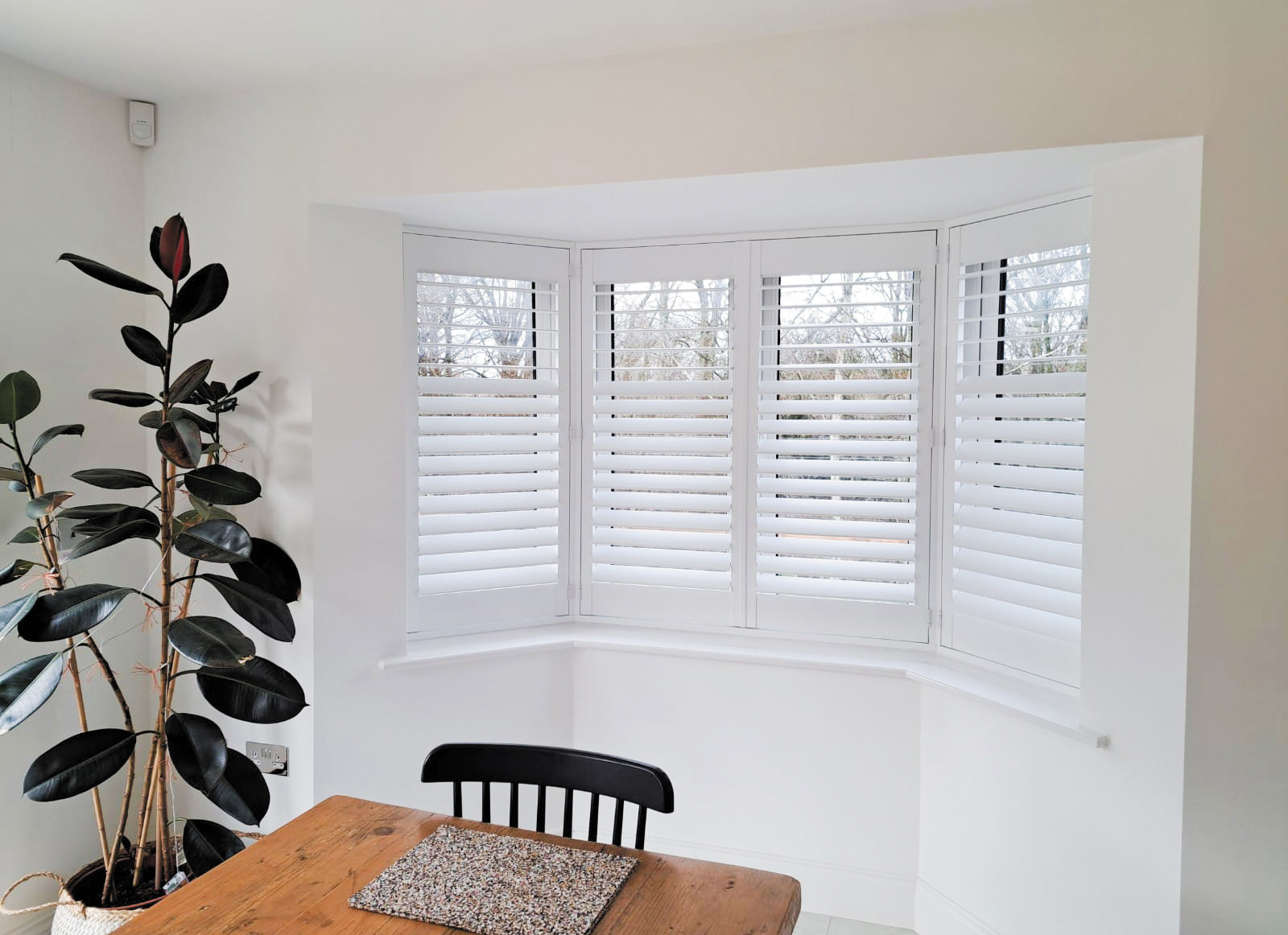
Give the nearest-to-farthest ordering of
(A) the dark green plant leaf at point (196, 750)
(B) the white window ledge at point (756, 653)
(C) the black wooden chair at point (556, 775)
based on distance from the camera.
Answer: (C) the black wooden chair at point (556, 775) → (A) the dark green plant leaf at point (196, 750) → (B) the white window ledge at point (756, 653)

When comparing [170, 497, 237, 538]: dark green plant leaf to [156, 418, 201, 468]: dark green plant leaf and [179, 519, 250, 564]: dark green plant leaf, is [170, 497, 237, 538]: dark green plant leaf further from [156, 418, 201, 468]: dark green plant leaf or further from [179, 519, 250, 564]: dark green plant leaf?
[156, 418, 201, 468]: dark green plant leaf

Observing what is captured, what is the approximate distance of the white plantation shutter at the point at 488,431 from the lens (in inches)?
119

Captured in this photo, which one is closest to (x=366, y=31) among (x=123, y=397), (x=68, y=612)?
(x=123, y=397)

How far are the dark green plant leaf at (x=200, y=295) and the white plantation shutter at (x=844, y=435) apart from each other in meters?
1.74

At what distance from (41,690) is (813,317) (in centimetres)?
253

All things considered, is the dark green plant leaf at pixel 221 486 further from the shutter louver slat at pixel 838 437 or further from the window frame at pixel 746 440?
the shutter louver slat at pixel 838 437

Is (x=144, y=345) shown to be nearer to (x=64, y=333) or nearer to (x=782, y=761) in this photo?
(x=64, y=333)

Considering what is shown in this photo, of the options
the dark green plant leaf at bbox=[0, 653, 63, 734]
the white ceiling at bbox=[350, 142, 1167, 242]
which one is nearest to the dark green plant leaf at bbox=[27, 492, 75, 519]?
the dark green plant leaf at bbox=[0, 653, 63, 734]

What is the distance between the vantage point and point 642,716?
3.01 metres

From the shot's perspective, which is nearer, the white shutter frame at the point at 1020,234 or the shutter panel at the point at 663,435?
the white shutter frame at the point at 1020,234

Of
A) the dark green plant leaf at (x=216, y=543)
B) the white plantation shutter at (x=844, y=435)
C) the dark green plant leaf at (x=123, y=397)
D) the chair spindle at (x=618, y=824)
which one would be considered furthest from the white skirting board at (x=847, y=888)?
the dark green plant leaf at (x=123, y=397)

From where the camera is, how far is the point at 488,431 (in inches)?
121

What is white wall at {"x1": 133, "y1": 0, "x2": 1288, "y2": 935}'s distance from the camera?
76.1 inches

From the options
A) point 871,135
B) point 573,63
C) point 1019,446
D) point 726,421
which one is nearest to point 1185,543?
point 1019,446
